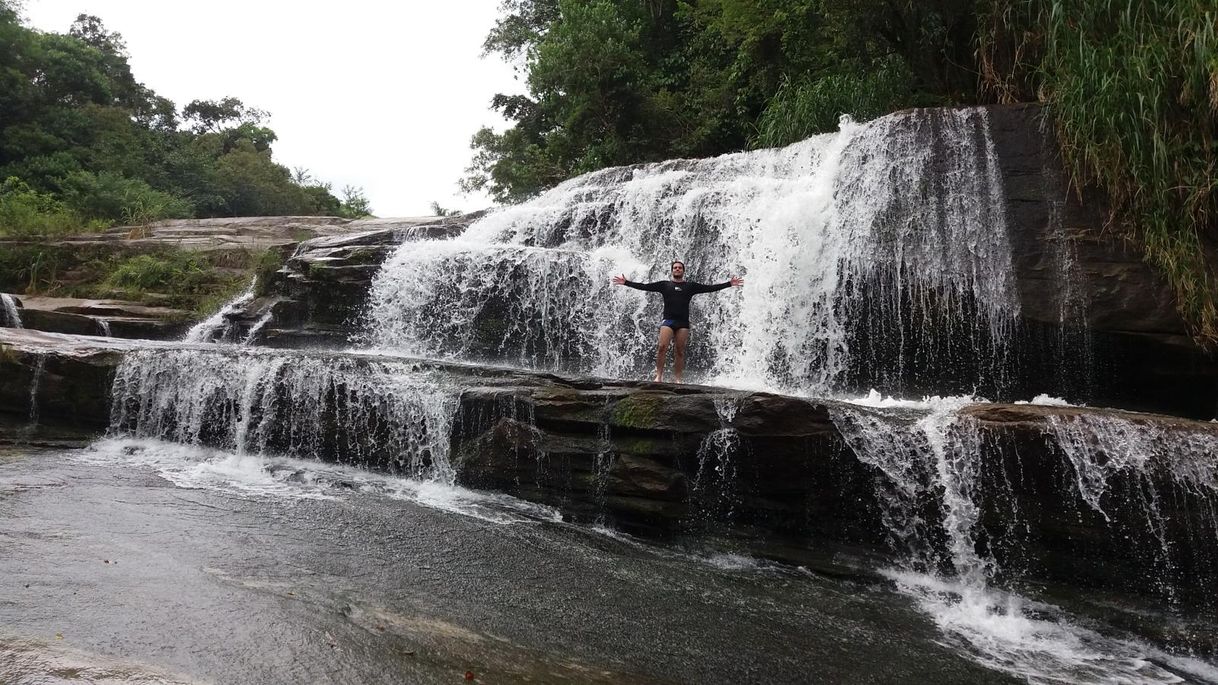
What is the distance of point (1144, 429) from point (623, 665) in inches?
172

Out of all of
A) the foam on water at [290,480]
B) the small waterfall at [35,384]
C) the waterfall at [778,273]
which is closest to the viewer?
the foam on water at [290,480]

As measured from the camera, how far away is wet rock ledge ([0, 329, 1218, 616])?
525cm

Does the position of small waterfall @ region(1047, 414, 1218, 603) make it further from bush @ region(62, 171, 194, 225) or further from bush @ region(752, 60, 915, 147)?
bush @ region(62, 171, 194, 225)

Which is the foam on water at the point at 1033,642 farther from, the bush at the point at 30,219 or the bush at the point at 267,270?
the bush at the point at 30,219

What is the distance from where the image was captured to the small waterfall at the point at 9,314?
12.4 m

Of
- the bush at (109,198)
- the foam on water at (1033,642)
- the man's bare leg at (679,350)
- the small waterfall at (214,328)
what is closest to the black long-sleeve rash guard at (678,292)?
the man's bare leg at (679,350)

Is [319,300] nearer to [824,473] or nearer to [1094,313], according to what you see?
[824,473]

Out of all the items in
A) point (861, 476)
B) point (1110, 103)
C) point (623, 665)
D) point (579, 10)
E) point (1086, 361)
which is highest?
point (579, 10)

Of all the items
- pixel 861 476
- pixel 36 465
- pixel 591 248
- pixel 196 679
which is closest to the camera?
pixel 196 679

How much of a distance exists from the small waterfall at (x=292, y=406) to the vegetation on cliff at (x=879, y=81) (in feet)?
25.0

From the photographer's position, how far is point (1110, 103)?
7891 millimetres

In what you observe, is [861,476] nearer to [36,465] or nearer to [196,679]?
[196,679]

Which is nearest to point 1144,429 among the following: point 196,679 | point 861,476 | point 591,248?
point 861,476

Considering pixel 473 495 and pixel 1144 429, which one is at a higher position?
pixel 1144 429
